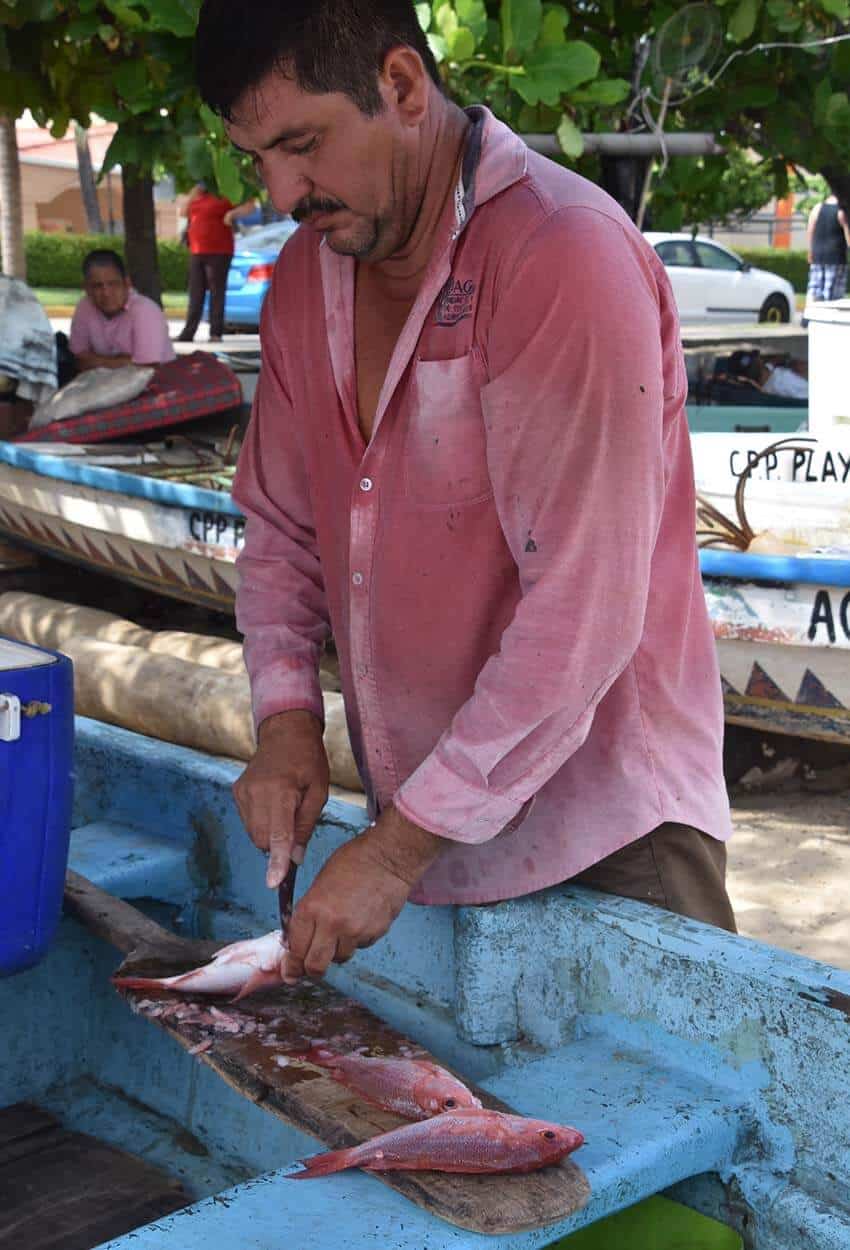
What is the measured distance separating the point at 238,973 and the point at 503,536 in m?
0.82

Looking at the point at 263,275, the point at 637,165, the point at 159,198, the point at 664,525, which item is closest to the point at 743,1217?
the point at 664,525

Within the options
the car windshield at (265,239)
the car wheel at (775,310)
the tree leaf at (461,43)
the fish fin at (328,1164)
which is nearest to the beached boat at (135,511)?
the tree leaf at (461,43)

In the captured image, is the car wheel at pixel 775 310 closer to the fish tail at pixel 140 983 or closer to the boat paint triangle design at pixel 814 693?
the boat paint triangle design at pixel 814 693

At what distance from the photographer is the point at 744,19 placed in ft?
17.4

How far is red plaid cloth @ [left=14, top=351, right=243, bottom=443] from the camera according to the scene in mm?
8172

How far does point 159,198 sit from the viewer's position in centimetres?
4525

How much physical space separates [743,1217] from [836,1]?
4396mm

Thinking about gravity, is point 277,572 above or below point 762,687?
above

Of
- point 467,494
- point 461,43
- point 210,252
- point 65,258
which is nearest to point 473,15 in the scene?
point 461,43

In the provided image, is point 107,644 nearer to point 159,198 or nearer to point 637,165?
point 637,165

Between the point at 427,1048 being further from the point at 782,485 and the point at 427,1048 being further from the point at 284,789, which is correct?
the point at 782,485

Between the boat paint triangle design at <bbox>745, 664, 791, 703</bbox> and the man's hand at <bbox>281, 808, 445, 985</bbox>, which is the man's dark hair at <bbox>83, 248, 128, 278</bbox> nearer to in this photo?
the boat paint triangle design at <bbox>745, 664, 791, 703</bbox>

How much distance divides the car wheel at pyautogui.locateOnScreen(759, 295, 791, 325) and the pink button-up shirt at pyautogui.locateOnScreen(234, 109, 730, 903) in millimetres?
19291

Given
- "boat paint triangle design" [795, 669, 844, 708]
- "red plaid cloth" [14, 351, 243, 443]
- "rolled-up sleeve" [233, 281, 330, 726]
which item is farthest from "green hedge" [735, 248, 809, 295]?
"rolled-up sleeve" [233, 281, 330, 726]
